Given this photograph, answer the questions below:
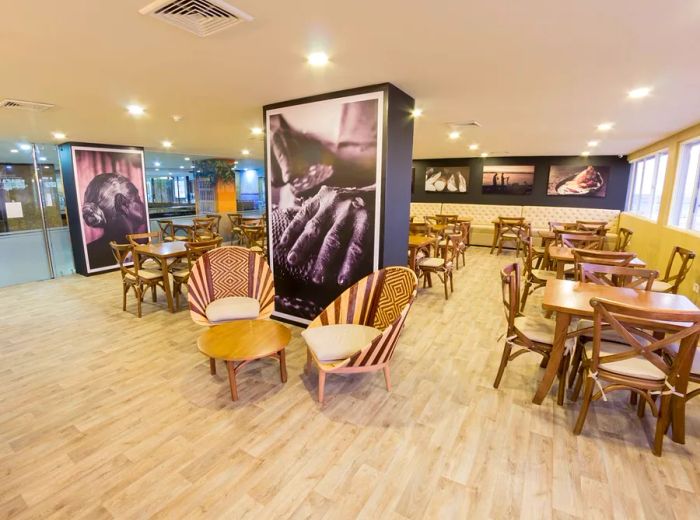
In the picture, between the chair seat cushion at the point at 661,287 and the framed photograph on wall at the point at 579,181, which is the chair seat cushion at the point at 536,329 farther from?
the framed photograph on wall at the point at 579,181

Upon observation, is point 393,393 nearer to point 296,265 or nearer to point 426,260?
point 296,265

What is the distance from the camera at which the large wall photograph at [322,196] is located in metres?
3.24

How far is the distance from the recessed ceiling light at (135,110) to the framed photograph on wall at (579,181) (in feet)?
30.4

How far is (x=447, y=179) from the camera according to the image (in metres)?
10.4

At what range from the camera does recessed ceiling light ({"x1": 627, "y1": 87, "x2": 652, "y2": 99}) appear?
3.13 m

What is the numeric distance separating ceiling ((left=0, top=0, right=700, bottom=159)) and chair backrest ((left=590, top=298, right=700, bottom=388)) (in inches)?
59.6

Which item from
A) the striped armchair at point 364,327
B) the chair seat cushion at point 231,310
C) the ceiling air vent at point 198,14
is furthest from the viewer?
the chair seat cushion at point 231,310

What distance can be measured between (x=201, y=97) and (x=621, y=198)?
979cm

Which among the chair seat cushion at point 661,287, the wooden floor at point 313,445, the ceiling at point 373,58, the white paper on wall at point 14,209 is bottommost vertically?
the wooden floor at point 313,445

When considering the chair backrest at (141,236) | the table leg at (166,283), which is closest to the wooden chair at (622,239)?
Answer: the table leg at (166,283)

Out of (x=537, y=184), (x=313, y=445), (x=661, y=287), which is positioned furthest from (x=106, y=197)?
(x=537, y=184)

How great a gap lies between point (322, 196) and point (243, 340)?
1.61m

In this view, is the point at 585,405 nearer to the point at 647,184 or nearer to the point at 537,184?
the point at 647,184

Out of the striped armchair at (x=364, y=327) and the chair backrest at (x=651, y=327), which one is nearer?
the chair backrest at (x=651, y=327)
